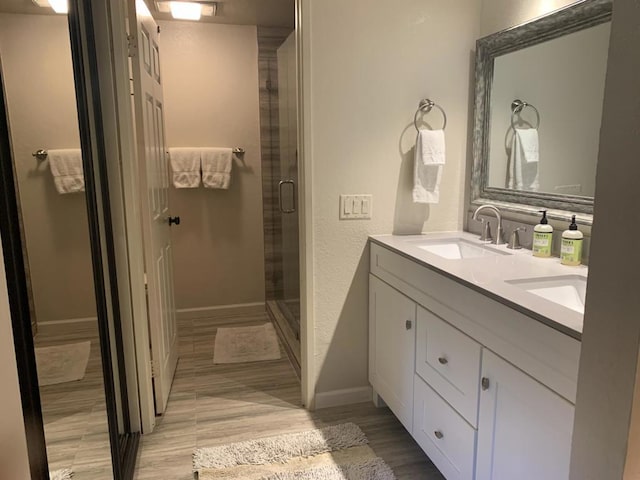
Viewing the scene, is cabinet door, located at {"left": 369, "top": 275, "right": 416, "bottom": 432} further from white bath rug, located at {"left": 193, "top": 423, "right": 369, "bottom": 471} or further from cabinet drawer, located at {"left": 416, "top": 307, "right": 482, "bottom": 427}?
white bath rug, located at {"left": 193, "top": 423, "right": 369, "bottom": 471}

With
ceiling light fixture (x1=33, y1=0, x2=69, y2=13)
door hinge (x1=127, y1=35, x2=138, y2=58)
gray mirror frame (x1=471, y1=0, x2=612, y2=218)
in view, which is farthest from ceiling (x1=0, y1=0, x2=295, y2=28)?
ceiling light fixture (x1=33, y1=0, x2=69, y2=13)

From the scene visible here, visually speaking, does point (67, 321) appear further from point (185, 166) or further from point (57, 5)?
point (185, 166)

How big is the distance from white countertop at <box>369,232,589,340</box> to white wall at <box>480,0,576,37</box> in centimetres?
98

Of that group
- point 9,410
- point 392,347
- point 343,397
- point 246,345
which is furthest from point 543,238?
point 246,345

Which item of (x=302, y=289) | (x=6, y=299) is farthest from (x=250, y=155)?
(x=6, y=299)

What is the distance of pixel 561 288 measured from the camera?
1.54 meters

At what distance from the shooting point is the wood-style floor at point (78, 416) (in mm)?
1005

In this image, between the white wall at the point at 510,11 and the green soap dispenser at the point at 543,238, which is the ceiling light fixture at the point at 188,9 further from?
the green soap dispenser at the point at 543,238

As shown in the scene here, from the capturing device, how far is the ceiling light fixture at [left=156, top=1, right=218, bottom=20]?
9.57ft

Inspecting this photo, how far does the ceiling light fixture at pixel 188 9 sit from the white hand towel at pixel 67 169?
186 cm

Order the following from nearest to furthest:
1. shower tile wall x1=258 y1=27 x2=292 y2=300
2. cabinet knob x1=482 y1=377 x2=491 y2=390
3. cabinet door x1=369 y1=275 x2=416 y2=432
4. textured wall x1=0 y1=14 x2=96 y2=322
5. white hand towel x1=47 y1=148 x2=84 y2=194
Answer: textured wall x1=0 y1=14 x2=96 y2=322
white hand towel x1=47 y1=148 x2=84 y2=194
cabinet knob x1=482 y1=377 x2=491 y2=390
cabinet door x1=369 y1=275 x2=416 y2=432
shower tile wall x1=258 y1=27 x2=292 y2=300

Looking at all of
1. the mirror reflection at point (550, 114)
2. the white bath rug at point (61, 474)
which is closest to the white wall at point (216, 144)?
the mirror reflection at point (550, 114)

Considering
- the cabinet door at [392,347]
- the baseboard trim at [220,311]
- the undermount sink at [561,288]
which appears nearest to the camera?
the undermount sink at [561,288]

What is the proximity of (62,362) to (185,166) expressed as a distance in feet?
8.06
